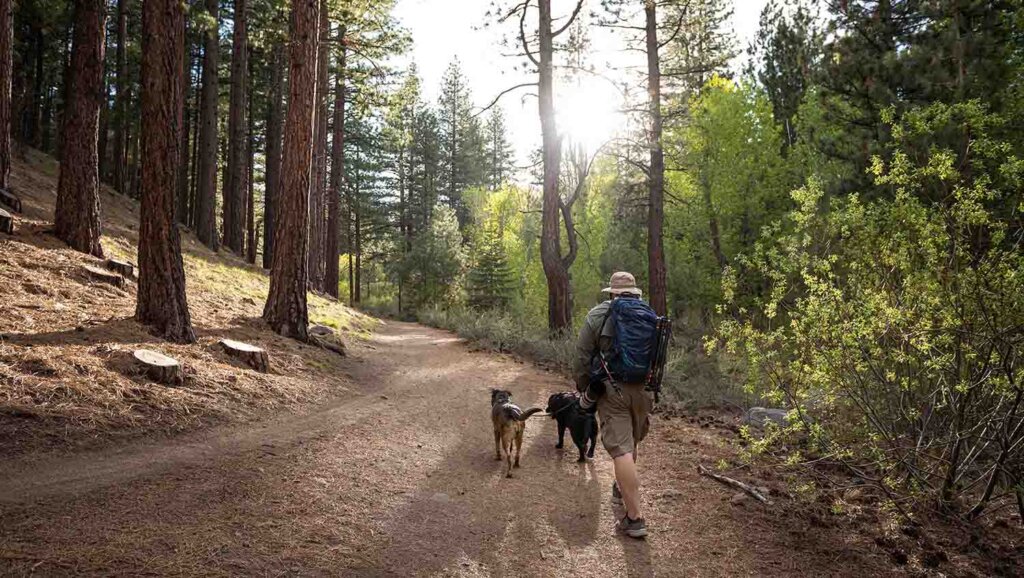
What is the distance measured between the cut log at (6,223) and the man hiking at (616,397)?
392 inches

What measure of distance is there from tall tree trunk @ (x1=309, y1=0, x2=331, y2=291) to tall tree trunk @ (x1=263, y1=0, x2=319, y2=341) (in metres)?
6.37

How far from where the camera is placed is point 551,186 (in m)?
14.6

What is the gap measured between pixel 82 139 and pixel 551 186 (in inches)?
397

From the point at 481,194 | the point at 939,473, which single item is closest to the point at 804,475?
the point at 939,473

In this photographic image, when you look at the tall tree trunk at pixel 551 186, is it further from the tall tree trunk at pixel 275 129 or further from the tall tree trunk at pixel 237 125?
the tall tree trunk at pixel 237 125

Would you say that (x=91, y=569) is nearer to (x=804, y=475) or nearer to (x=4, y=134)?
(x=804, y=475)

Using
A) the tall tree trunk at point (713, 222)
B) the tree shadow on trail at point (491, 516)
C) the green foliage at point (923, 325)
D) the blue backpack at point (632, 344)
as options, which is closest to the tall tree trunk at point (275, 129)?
the tall tree trunk at point (713, 222)

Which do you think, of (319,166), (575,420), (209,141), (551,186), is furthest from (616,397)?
(319,166)

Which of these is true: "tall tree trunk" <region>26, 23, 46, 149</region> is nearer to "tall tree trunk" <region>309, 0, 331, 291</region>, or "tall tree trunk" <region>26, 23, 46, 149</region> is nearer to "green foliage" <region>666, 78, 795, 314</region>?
"tall tree trunk" <region>309, 0, 331, 291</region>

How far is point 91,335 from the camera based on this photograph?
6434 millimetres

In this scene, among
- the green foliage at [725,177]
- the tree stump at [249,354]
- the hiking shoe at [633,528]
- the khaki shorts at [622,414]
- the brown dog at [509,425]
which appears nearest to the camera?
the hiking shoe at [633,528]

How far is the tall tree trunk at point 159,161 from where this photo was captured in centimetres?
729

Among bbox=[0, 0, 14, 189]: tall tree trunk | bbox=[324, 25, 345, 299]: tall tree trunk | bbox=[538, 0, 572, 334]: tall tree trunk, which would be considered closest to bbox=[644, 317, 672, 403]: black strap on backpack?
bbox=[538, 0, 572, 334]: tall tree trunk

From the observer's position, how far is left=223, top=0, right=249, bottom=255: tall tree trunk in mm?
18453
